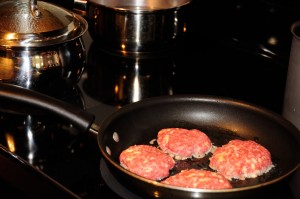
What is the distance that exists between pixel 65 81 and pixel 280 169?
631mm

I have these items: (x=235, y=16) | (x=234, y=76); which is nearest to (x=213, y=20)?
(x=235, y=16)

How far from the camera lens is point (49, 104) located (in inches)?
42.5

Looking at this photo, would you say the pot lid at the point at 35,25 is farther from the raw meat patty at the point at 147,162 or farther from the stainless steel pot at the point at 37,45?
the raw meat patty at the point at 147,162

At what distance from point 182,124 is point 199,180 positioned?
28 centimetres

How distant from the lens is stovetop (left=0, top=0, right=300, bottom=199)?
4.19ft

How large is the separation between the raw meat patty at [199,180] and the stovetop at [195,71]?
176 mm

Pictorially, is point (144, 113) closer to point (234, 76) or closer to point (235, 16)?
point (234, 76)

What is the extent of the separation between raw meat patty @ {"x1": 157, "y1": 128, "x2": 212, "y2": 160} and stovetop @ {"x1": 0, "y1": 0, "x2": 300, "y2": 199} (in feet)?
0.51

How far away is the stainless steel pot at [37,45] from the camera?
1.39 metres

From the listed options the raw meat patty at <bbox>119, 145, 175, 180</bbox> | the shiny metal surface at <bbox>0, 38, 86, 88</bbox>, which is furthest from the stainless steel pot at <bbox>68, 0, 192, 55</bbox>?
the raw meat patty at <bbox>119, 145, 175, 180</bbox>

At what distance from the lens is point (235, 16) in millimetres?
1876

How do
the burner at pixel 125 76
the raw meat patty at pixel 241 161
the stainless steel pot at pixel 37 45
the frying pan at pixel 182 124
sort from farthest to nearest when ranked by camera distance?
the burner at pixel 125 76 < the stainless steel pot at pixel 37 45 < the raw meat patty at pixel 241 161 < the frying pan at pixel 182 124

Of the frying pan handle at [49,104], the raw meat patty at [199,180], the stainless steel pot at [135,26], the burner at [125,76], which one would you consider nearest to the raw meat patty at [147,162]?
the raw meat patty at [199,180]

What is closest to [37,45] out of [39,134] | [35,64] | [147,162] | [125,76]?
[35,64]
